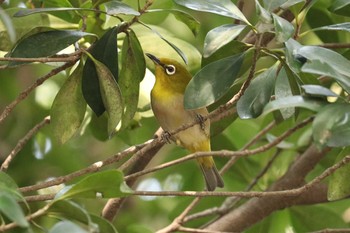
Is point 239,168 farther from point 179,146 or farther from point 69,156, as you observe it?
point 69,156

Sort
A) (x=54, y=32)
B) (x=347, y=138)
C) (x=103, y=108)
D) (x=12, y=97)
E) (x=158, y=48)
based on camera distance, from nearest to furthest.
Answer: (x=347, y=138) → (x=54, y=32) → (x=103, y=108) → (x=158, y=48) → (x=12, y=97)

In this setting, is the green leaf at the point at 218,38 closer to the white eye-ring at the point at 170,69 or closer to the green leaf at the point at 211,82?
the green leaf at the point at 211,82

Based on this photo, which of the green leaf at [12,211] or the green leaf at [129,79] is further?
the green leaf at [129,79]

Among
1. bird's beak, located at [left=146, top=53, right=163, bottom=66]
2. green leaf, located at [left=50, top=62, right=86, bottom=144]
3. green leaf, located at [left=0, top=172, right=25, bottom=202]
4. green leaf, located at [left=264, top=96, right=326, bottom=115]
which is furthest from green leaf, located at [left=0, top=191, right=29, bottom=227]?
bird's beak, located at [left=146, top=53, right=163, bottom=66]

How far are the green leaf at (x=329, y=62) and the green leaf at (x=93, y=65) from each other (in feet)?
1.40

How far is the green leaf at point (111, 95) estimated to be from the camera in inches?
64.1

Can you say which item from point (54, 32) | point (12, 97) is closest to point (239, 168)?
point (12, 97)

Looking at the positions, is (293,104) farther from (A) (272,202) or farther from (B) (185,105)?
(A) (272,202)

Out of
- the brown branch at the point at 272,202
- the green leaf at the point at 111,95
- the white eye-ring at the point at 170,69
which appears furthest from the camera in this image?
the white eye-ring at the point at 170,69

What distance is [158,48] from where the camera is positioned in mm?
2035

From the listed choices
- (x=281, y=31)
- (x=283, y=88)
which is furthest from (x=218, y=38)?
(x=283, y=88)

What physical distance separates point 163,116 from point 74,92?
24.3 inches

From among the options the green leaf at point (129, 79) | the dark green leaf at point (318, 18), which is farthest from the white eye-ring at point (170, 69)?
the green leaf at point (129, 79)

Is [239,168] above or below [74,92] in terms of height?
below
